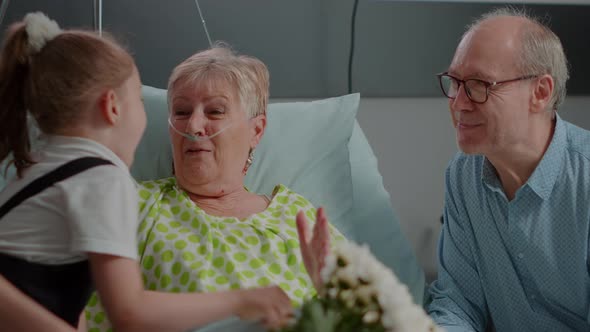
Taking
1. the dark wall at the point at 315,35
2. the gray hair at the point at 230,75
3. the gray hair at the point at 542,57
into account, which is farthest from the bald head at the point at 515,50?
the dark wall at the point at 315,35

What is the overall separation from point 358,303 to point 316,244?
0.23 m

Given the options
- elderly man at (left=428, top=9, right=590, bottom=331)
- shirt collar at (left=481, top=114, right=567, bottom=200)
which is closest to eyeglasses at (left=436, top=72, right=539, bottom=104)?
elderly man at (left=428, top=9, right=590, bottom=331)

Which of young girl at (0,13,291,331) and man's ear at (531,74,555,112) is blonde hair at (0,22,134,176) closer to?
young girl at (0,13,291,331)

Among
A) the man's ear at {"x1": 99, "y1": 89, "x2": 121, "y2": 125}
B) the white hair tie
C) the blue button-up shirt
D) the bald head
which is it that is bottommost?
the blue button-up shirt

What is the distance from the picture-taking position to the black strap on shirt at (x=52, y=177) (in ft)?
4.59

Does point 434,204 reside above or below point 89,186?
below

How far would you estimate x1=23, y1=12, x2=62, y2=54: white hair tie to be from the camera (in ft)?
Result: 4.80

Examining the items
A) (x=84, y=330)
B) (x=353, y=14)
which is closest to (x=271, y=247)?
(x=84, y=330)

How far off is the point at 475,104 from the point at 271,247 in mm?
608

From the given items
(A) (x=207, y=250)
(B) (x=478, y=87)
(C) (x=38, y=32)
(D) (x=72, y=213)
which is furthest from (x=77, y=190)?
(B) (x=478, y=87)

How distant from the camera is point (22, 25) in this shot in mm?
1485

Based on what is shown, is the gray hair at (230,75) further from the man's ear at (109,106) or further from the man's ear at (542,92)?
the man's ear at (542,92)

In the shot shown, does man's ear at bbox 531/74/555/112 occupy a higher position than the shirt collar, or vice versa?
man's ear at bbox 531/74/555/112

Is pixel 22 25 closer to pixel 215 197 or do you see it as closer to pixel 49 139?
pixel 49 139
